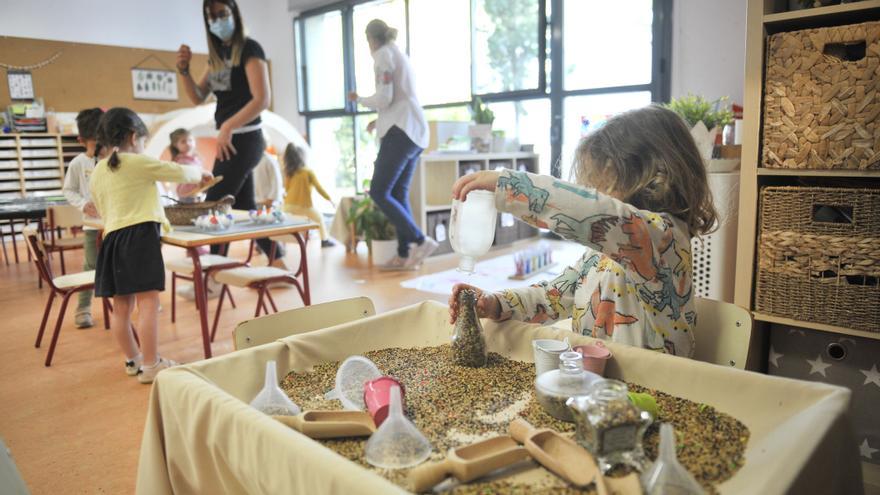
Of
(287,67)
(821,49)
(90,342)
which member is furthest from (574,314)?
(287,67)

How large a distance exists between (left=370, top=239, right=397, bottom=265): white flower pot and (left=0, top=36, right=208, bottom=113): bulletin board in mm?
4568

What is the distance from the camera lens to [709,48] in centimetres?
504

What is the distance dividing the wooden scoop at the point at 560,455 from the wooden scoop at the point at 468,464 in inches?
0.9

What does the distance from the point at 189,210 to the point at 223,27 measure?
1117mm

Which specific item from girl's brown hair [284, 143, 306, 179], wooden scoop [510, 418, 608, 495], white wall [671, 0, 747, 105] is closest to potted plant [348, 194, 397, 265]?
girl's brown hair [284, 143, 306, 179]

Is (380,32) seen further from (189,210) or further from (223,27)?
(189,210)

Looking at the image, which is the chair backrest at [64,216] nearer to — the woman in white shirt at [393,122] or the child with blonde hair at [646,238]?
the woman in white shirt at [393,122]

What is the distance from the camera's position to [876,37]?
169 cm

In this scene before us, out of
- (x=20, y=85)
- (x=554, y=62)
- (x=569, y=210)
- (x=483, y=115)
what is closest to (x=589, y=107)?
(x=554, y=62)

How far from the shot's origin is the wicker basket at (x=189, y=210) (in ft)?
10.3

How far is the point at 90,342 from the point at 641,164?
313 cm

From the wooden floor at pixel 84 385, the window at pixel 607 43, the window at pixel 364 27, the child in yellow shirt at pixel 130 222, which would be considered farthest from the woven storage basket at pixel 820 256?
the window at pixel 364 27

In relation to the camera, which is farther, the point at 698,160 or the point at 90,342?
the point at 90,342

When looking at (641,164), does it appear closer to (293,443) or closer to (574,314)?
(574,314)
